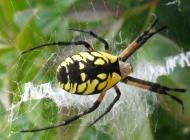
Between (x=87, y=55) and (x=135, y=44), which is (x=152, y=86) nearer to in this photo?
(x=135, y=44)

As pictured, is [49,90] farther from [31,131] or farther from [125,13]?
[125,13]

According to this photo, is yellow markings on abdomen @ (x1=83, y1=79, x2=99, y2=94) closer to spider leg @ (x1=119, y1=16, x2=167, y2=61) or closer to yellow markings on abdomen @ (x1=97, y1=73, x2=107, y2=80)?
yellow markings on abdomen @ (x1=97, y1=73, x2=107, y2=80)

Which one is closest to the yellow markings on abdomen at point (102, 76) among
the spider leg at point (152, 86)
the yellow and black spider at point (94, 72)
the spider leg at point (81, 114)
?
the yellow and black spider at point (94, 72)

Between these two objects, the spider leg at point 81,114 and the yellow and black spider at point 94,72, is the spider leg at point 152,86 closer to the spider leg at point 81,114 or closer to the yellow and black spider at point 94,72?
the yellow and black spider at point 94,72

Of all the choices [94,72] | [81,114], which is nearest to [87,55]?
[94,72]

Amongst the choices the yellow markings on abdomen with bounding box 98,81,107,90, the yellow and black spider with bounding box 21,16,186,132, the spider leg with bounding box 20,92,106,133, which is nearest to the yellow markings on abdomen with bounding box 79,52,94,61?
the yellow and black spider with bounding box 21,16,186,132

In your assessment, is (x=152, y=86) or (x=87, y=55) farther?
(x=152, y=86)
